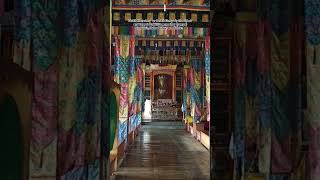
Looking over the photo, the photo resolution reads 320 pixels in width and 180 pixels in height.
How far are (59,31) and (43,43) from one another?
22cm

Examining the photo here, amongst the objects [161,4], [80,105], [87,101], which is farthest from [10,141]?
[161,4]

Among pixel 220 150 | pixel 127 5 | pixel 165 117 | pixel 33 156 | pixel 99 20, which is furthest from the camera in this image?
pixel 165 117

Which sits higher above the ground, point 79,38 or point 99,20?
point 99,20

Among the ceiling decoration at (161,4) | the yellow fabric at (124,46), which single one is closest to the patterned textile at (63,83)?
the ceiling decoration at (161,4)

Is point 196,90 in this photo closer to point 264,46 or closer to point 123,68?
point 123,68

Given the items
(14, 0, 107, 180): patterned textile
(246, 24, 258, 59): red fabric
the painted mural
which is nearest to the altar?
the painted mural

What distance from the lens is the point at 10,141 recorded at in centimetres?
191

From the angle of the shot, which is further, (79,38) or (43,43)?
(79,38)

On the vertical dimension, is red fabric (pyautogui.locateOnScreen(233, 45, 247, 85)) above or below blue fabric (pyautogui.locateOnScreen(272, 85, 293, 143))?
above

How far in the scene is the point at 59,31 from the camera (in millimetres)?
3715

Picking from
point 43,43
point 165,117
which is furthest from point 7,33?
point 165,117

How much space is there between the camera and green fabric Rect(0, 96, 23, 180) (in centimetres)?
183

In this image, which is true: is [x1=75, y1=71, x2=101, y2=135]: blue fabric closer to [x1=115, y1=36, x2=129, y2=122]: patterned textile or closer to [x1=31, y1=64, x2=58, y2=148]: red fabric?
[x1=31, y1=64, x2=58, y2=148]: red fabric

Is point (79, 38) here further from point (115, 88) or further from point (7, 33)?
point (115, 88)
